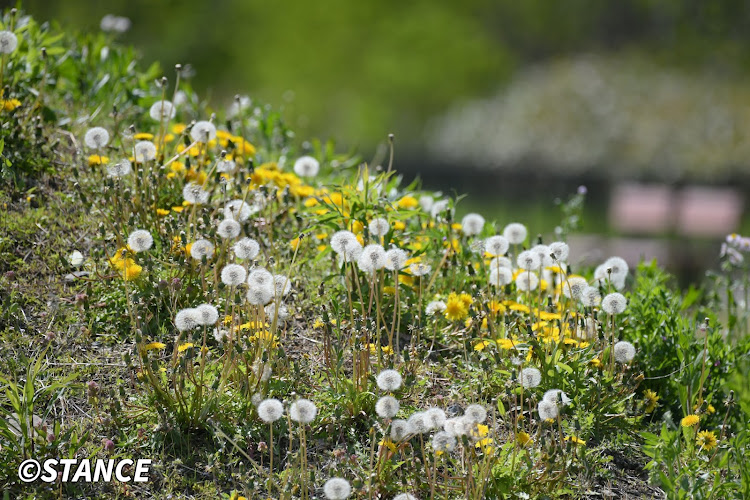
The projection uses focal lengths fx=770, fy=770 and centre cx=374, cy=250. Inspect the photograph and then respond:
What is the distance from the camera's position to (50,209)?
148 inches

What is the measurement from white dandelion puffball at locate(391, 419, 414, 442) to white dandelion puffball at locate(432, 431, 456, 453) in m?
0.08

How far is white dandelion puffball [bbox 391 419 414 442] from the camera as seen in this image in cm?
238

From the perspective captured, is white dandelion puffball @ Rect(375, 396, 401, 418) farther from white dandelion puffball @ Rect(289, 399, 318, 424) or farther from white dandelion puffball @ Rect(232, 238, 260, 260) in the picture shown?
white dandelion puffball @ Rect(232, 238, 260, 260)

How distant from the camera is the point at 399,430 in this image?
2.42m

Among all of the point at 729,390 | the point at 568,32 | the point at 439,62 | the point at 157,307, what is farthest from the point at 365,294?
the point at 568,32

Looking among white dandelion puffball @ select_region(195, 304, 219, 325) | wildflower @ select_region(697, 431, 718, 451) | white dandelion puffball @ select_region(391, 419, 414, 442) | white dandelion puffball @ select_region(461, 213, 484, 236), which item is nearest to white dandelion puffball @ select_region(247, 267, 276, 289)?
white dandelion puffball @ select_region(195, 304, 219, 325)

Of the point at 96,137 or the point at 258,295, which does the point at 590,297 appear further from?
the point at 96,137

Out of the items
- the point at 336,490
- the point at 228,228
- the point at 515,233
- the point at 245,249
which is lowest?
the point at 336,490

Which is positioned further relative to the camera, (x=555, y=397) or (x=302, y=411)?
(x=555, y=397)

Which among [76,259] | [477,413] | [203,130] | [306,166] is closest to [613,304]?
[477,413]

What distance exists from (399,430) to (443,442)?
142 millimetres

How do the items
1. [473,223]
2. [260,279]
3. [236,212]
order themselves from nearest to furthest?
[260,279] < [236,212] < [473,223]

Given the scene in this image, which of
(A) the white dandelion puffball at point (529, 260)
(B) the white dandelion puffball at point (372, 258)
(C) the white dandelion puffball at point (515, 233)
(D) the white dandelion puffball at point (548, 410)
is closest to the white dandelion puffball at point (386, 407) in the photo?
(D) the white dandelion puffball at point (548, 410)

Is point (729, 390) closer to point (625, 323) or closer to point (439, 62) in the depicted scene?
point (625, 323)
